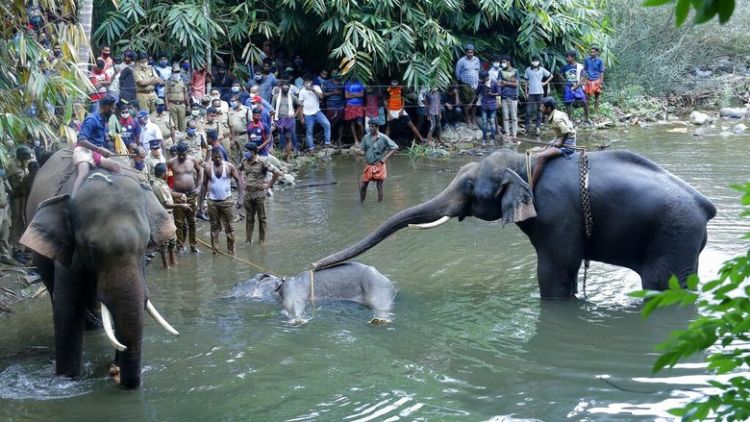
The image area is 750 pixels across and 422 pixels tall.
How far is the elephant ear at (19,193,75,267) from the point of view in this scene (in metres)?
7.19

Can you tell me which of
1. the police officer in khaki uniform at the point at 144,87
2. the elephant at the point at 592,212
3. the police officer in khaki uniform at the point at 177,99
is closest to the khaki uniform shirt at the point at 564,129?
the elephant at the point at 592,212

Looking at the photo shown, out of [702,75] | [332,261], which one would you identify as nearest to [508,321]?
[332,261]

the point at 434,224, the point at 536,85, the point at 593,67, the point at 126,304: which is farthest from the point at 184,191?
the point at 593,67

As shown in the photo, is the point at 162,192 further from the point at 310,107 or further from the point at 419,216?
the point at 310,107

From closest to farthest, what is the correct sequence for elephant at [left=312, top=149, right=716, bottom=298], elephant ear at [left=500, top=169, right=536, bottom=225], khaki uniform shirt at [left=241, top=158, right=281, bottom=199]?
elephant at [left=312, top=149, right=716, bottom=298]
elephant ear at [left=500, top=169, right=536, bottom=225]
khaki uniform shirt at [left=241, top=158, right=281, bottom=199]

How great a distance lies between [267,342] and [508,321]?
2118mm

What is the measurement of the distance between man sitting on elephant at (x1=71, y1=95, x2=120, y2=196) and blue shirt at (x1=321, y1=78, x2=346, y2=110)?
11.5 meters

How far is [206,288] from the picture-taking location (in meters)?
10.3

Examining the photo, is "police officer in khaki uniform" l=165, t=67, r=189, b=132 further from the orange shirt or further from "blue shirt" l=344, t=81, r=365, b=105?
the orange shirt

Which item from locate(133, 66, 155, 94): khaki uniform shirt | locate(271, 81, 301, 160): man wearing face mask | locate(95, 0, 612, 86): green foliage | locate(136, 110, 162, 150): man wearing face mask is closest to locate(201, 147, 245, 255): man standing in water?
locate(136, 110, 162, 150): man wearing face mask

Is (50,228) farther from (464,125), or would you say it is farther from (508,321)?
(464,125)

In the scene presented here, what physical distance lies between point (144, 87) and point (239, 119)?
173 centimetres

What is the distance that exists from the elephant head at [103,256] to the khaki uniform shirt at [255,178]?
4.42 m

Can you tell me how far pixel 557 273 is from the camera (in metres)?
8.65
